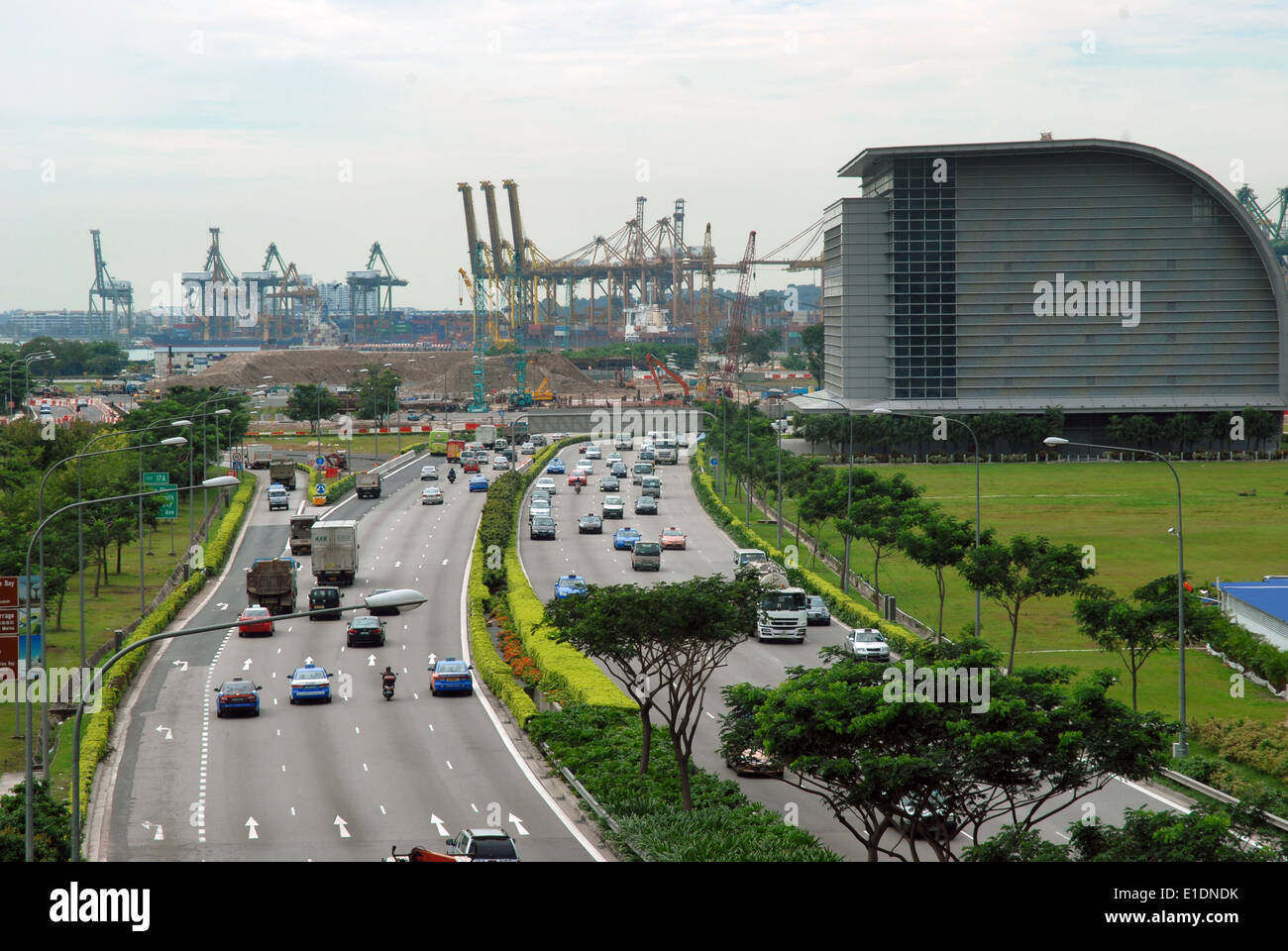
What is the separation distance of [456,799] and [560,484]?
69.8 m

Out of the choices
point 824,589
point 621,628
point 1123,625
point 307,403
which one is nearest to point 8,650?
point 621,628

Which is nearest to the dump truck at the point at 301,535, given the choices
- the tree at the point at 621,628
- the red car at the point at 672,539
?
the red car at the point at 672,539

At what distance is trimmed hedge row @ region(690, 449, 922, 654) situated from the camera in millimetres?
45000

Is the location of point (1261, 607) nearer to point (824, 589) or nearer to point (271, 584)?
point (824, 589)

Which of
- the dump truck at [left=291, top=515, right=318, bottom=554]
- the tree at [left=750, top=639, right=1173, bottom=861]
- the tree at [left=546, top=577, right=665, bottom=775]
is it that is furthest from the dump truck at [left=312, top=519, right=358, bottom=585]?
the tree at [left=750, top=639, right=1173, bottom=861]

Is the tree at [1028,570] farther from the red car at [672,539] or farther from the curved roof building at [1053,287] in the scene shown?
the curved roof building at [1053,287]

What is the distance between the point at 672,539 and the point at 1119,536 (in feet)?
70.7

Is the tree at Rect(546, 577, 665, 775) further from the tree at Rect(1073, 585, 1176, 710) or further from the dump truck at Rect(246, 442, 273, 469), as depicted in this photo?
the dump truck at Rect(246, 442, 273, 469)

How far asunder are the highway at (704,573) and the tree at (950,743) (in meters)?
3.69

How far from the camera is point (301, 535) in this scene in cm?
6644

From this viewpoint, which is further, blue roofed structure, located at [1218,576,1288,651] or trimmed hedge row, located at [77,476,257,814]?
blue roofed structure, located at [1218,576,1288,651]

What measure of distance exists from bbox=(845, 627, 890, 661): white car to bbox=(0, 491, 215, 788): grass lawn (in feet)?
71.2

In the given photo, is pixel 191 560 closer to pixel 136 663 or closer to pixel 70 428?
pixel 136 663

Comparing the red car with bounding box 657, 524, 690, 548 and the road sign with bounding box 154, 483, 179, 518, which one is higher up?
the road sign with bounding box 154, 483, 179, 518
